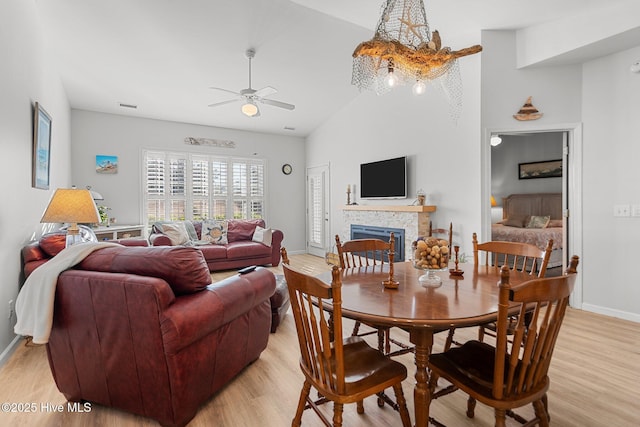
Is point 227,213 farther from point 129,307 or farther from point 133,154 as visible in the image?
point 129,307

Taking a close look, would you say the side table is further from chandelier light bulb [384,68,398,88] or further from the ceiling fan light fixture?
chandelier light bulb [384,68,398,88]

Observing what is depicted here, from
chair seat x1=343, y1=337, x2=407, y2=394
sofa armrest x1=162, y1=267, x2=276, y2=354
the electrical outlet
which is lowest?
chair seat x1=343, y1=337, x2=407, y2=394

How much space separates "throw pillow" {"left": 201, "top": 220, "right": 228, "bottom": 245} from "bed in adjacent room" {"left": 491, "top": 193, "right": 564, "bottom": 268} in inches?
188

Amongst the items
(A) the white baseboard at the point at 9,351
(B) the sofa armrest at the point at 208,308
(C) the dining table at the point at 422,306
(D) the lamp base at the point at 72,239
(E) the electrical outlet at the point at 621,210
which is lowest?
(A) the white baseboard at the point at 9,351

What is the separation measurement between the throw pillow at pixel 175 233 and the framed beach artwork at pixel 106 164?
59.4 inches

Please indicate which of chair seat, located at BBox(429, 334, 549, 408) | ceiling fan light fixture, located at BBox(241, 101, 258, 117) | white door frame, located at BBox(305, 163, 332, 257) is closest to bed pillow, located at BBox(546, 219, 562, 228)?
white door frame, located at BBox(305, 163, 332, 257)

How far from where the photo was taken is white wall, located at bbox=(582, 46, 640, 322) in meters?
3.18

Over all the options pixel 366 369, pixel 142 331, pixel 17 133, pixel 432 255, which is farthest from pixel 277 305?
pixel 17 133

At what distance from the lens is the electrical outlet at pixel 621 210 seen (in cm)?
321

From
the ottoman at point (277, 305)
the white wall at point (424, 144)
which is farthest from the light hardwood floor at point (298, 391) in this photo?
the white wall at point (424, 144)

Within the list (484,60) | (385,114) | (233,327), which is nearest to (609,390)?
(233,327)

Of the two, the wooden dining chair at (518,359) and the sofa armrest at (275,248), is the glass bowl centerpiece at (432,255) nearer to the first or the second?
the wooden dining chair at (518,359)

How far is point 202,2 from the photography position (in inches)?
134

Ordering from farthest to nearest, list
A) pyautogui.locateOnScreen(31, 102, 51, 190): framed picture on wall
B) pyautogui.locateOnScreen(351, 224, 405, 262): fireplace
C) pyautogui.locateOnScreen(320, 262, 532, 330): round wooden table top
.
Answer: pyautogui.locateOnScreen(351, 224, 405, 262): fireplace < pyautogui.locateOnScreen(31, 102, 51, 190): framed picture on wall < pyautogui.locateOnScreen(320, 262, 532, 330): round wooden table top
